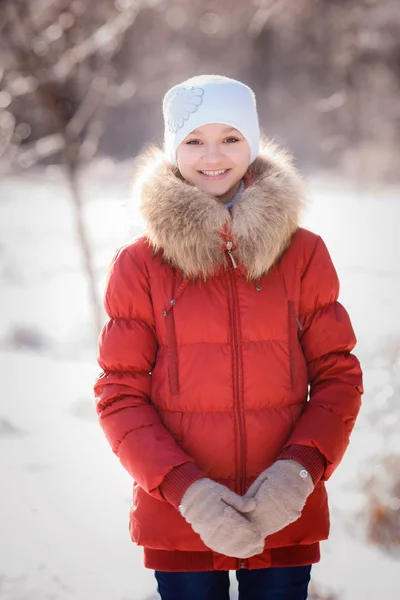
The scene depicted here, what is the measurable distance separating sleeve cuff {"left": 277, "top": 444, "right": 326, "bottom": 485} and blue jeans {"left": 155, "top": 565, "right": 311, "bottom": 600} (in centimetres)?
30

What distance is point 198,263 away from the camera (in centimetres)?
169

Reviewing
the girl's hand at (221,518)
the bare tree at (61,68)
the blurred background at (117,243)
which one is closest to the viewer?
the girl's hand at (221,518)

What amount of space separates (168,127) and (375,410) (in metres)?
2.23

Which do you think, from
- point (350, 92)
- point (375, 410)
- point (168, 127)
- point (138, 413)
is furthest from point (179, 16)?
point (138, 413)

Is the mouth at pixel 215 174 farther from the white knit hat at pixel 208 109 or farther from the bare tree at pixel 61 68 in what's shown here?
the bare tree at pixel 61 68

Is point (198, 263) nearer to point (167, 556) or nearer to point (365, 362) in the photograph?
point (167, 556)

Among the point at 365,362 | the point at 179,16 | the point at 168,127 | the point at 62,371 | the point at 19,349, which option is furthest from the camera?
the point at 179,16

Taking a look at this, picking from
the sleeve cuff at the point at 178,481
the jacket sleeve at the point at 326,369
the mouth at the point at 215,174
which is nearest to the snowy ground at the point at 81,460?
the mouth at the point at 215,174

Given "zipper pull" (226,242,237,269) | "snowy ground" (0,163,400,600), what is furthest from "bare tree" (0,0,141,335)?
"zipper pull" (226,242,237,269)

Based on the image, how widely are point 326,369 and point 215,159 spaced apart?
666mm

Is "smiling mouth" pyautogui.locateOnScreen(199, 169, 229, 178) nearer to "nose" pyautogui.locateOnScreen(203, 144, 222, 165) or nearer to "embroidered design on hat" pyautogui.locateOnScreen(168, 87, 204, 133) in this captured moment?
"nose" pyautogui.locateOnScreen(203, 144, 222, 165)

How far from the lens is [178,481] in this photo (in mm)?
1564

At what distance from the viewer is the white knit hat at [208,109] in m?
1.82

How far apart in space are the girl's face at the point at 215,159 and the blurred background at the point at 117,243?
0.72 ft
